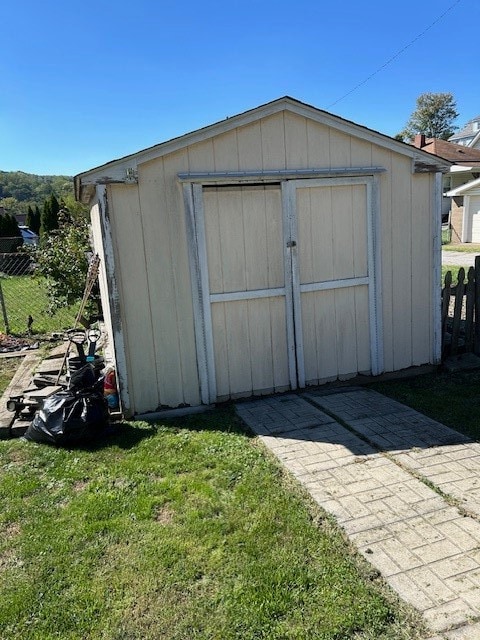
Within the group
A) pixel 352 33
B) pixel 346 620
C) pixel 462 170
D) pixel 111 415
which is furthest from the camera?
pixel 462 170

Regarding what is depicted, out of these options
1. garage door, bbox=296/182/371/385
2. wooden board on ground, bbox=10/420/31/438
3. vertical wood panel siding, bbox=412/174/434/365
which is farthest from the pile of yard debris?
vertical wood panel siding, bbox=412/174/434/365

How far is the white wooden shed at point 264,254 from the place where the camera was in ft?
14.3

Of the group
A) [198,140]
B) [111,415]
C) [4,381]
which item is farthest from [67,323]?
[198,140]

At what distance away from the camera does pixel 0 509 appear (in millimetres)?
3174

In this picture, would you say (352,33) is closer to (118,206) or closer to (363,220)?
(363,220)

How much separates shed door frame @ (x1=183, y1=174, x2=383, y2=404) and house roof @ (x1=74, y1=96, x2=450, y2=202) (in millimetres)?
378

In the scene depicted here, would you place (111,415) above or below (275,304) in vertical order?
below

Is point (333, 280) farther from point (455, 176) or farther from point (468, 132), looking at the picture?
point (468, 132)

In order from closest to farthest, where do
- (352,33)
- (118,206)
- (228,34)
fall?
(118,206) < (228,34) < (352,33)

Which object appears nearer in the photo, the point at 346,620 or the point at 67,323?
the point at 346,620

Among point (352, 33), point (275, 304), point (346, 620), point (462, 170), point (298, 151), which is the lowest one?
point (346, 620)

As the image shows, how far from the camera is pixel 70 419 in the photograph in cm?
403

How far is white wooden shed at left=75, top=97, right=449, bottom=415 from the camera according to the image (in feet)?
14.3

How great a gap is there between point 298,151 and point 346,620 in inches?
155
